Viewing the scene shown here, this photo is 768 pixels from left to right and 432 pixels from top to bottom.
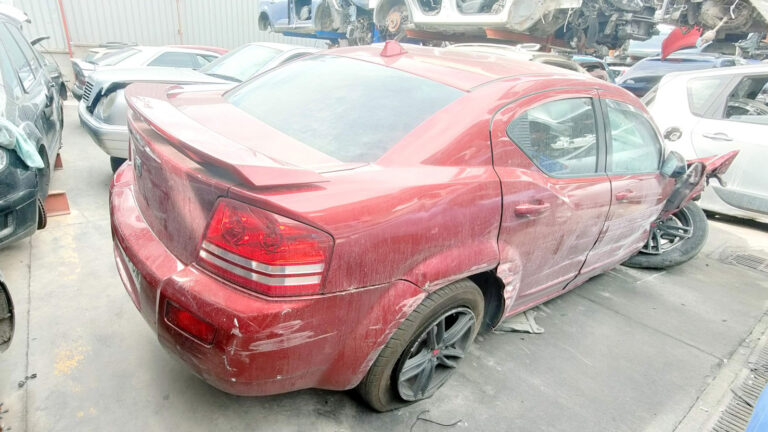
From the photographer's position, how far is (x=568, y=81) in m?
2.27

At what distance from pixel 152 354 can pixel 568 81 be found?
252 centimetres

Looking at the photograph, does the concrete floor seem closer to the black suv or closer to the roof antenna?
the black suv

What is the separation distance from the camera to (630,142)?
2.74 meters

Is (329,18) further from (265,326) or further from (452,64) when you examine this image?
(265,326)

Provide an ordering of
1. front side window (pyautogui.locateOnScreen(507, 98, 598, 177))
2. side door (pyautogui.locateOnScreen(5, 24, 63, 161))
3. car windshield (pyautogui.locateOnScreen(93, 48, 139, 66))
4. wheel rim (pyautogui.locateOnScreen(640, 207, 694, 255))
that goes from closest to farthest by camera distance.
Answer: front side window (pyautogui.locateOnScreen(507, 98, 598, 177)) → side door (pyautogui.locateOnScreen(5, 24, 63, 161)) → wheel rim (pyautogui.locateOnScreen(640, 207, 694, 255)) → car windshield (pyautogui.locateOnScreen(93, 48, 139, 66))

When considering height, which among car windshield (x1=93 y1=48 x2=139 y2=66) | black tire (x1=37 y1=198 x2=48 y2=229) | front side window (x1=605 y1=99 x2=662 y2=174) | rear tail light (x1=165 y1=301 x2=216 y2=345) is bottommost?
black tire (x1=37 y1=198 x2=48 y2=229)

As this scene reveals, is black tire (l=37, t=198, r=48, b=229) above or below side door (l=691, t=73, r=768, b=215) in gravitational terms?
below

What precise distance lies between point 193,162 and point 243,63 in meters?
4.38

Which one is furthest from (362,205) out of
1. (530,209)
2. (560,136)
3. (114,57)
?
(114,57)

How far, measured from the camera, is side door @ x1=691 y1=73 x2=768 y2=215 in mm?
4301

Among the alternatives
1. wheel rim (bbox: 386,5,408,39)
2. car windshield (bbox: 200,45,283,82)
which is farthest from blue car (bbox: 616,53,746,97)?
car windshield (bbox: 200,45,283,82)

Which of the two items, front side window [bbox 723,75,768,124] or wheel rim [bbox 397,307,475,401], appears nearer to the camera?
wheel rim [bbox 397,307,475,401]

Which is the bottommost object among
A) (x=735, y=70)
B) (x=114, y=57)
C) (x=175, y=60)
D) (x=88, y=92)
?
(x=114, y=57)

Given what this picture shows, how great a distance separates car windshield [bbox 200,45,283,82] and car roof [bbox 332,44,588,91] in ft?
9.50
